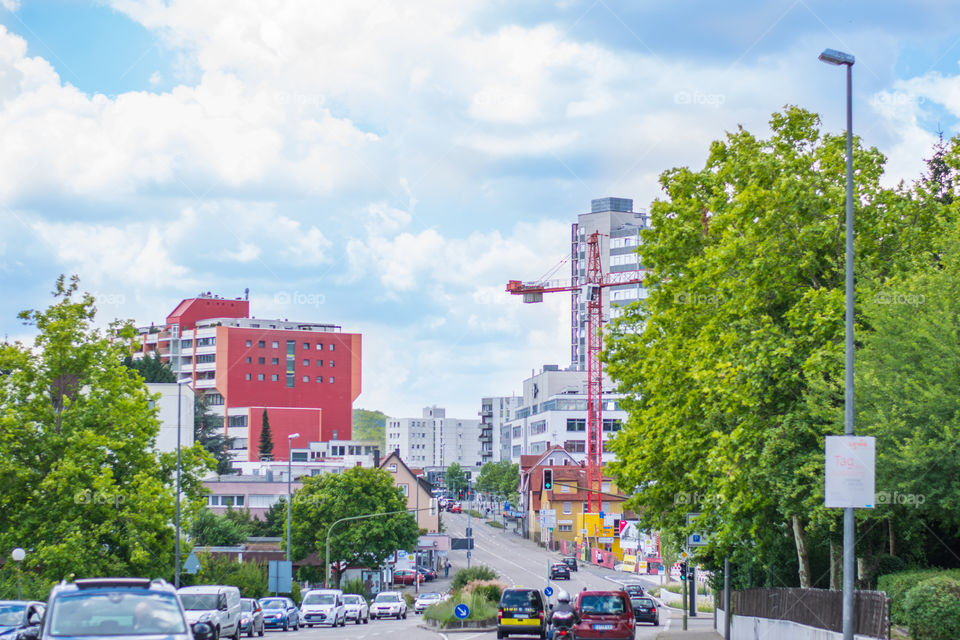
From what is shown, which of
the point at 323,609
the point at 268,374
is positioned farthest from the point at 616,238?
the point at 323,609

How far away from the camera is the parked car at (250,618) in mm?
35719

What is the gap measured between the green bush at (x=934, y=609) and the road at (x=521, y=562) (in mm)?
34874

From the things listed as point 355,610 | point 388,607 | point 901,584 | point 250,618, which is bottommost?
point 388,607

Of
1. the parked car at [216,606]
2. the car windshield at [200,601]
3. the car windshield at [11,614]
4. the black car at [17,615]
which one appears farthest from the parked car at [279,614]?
the car windshield at [11,614]

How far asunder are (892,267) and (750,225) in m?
3.28

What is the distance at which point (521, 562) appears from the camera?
350ft

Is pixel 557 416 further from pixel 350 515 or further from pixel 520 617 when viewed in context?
pixel 520 617

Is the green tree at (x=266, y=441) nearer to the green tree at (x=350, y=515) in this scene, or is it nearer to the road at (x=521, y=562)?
the road at (x=521, y=562)

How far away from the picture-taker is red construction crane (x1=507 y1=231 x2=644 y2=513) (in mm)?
121062

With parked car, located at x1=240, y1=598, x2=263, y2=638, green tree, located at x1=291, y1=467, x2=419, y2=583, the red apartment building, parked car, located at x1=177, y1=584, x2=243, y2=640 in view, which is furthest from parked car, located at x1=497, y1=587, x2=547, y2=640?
the red apartment building

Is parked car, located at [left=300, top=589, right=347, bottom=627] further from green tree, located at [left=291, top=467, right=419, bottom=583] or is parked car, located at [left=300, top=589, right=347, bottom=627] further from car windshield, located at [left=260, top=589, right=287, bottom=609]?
green tree, located at [left=291, top=467, right=419, bottom=583]

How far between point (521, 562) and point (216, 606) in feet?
259

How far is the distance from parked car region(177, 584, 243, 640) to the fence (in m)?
13.4

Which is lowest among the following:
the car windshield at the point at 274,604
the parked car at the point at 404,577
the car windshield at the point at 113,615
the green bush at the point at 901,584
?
the parked car at the point at 404,577
